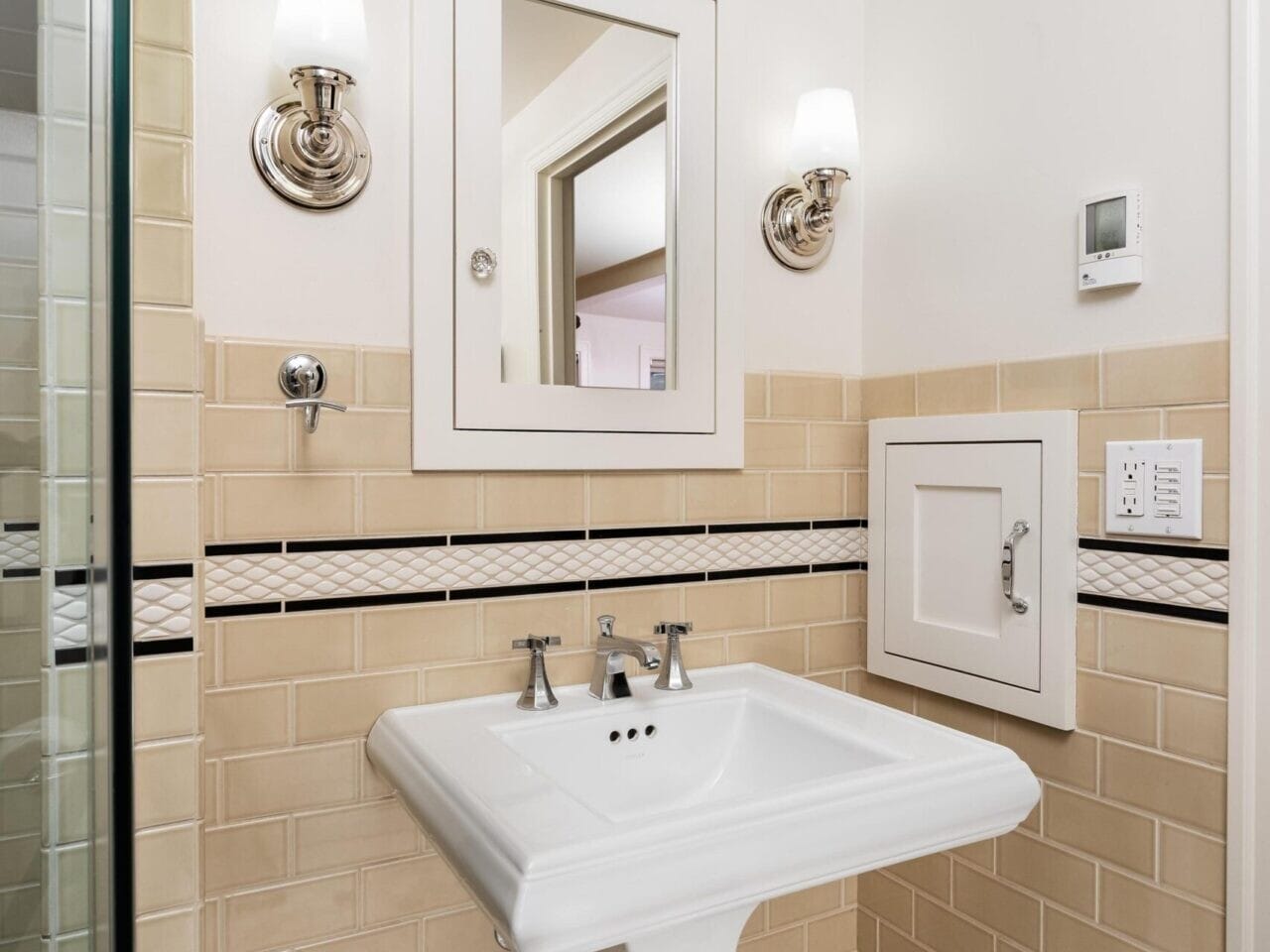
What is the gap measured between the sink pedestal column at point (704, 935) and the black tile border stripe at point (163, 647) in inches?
22.0

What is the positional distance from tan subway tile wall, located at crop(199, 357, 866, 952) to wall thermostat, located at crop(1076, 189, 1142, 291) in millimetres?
688

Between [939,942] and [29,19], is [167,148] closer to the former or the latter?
[29,19]

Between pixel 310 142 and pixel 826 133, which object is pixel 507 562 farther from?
pixel 826 133

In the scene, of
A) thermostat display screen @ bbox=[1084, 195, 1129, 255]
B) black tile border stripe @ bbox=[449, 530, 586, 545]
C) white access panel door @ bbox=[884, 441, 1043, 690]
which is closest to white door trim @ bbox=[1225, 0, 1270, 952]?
thermostat display screen @ bbox=[1084, 195, 1129, 255]

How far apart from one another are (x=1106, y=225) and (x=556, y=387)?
818 mm

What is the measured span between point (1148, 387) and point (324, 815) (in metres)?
1.27

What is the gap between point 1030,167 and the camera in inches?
52.0

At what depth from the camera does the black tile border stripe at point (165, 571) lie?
0.90 m

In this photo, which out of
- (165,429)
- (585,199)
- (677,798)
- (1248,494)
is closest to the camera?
(165,429)

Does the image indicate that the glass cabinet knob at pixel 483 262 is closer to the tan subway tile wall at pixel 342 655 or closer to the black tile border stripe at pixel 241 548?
the tan subway tile wall at pixel 342 655

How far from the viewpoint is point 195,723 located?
904 mm

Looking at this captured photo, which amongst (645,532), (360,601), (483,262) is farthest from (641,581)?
(483,262)

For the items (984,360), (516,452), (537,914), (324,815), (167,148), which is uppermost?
(167,148)

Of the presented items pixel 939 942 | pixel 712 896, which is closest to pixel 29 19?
pixel 712 896
